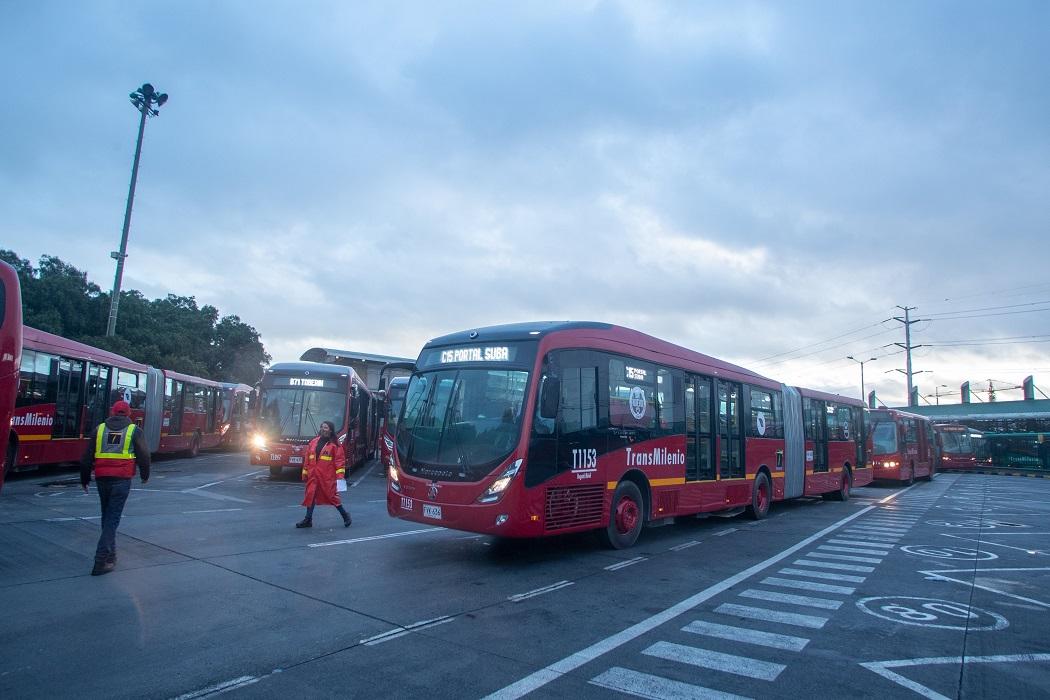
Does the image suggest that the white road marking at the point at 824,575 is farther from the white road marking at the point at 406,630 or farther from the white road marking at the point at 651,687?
the white road marking at the point at 406,630

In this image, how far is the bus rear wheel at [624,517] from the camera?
959cm

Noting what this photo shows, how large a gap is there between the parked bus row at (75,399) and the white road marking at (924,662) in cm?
1212

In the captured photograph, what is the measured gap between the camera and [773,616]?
6383mm

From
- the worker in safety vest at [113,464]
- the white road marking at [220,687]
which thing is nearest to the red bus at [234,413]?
the worker in safety vest at [113,464]

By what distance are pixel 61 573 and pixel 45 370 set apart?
12.4 meters

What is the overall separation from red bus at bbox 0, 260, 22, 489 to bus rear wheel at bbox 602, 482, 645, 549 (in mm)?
7459

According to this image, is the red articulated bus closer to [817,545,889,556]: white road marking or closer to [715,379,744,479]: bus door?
[715,379,744,479]: bus door

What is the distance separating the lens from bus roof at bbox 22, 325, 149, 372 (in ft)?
53.7

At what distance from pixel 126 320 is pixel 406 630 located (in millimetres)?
43536

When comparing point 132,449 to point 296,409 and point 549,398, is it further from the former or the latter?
point 296,409

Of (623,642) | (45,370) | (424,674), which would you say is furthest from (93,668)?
(45,370)

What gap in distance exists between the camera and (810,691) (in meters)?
4.51

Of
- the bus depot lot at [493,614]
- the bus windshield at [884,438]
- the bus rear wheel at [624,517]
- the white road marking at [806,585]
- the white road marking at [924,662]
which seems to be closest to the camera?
the bus depot lot at [493,614]

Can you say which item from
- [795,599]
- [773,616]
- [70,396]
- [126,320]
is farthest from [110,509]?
[126,320]
